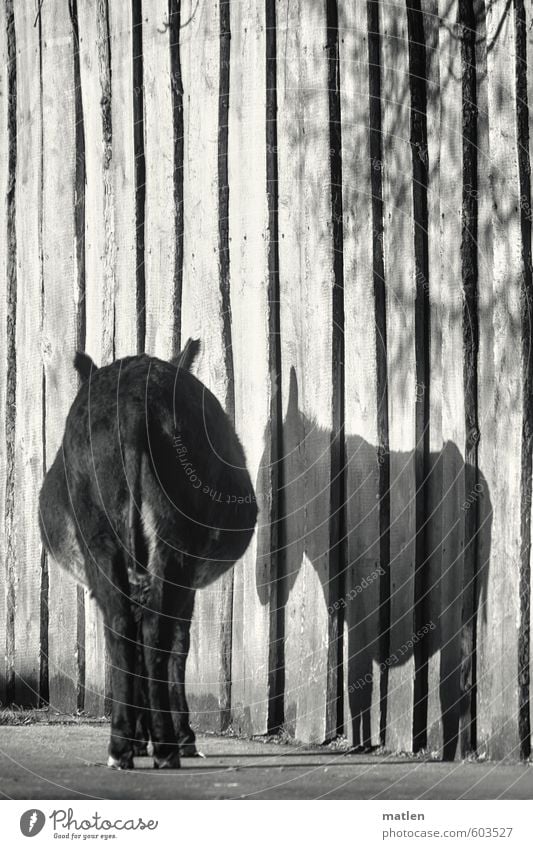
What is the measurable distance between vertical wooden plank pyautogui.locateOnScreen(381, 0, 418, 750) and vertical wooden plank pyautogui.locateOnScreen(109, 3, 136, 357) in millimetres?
1432

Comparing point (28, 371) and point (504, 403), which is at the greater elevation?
point (28, 371)

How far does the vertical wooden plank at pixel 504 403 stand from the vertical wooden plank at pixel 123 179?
6.35 feet

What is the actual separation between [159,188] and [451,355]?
6.02ft

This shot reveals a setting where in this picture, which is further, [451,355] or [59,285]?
[59,285]

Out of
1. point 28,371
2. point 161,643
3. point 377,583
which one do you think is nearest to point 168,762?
point 161,643

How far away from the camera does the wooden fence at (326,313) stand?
5.61m

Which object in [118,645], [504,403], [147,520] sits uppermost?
[504,403]

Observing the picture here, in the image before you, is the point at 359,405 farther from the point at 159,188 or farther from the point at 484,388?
the point at 159,188

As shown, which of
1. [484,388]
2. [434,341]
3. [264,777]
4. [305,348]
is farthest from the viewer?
[305,348]

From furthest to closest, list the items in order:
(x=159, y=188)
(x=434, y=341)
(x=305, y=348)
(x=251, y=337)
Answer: (x=159, y=188) → (x=251, y=337) → (x=305, y=348) → (x=434, y=341)

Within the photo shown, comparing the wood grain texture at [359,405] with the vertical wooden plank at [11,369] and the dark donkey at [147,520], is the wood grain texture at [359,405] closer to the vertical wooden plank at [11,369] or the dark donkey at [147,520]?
the dark donkey at [147,520]

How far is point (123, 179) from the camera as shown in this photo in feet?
22.2
